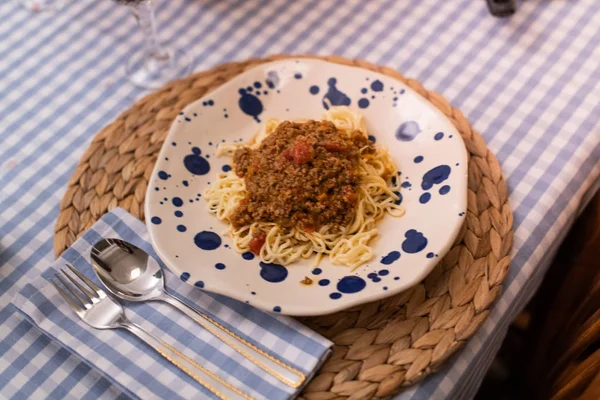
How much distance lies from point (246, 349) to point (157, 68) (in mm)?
1058

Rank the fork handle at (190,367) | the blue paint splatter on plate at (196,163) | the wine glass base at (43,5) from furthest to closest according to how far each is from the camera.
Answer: the wine glass base at (43,5), the blue paint splatter on plate at (196,163), the fork handle at (190,367)

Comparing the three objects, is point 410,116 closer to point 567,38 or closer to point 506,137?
point 506,137

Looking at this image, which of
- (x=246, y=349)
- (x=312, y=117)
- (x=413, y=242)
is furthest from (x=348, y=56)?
(x=246, y=349)

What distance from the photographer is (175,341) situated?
1.31 m

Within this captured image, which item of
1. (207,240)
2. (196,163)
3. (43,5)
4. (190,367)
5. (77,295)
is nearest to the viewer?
(190,367)

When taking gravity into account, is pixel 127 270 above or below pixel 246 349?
above

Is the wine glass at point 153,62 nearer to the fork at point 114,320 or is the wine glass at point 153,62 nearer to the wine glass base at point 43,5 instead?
the wine glass base at point 43,5

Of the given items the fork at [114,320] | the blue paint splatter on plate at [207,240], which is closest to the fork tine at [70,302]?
the fork at [114,320]

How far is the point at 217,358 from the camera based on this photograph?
1.28 meters

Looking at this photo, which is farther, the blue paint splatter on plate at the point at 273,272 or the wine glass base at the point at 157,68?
the wine glass base at the point at 157,68

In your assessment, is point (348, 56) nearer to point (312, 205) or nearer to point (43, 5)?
point (312, 205)

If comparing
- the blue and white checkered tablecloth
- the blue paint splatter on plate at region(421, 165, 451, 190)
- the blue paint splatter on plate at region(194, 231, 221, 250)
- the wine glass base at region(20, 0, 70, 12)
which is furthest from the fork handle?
the wine glass base at region(20, 0, 70, 12)

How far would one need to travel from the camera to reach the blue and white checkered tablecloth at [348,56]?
1404 mm

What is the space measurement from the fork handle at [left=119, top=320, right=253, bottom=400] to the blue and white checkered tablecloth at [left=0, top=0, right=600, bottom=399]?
0.13 metres
